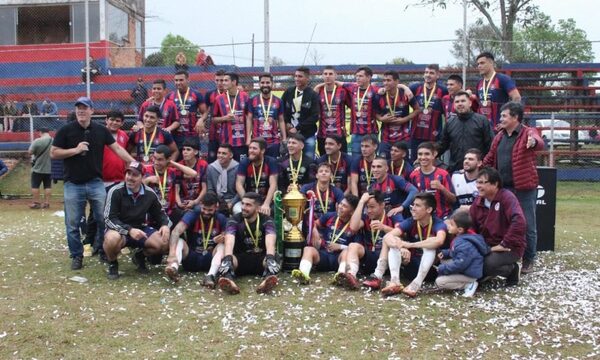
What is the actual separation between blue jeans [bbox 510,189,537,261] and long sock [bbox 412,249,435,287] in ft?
5.17

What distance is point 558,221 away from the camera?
13195mm

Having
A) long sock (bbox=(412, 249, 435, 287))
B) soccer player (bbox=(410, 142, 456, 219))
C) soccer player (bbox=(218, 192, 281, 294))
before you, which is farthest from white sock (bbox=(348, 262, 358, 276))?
soccer player (bbox=(410, 142, 456, 219))

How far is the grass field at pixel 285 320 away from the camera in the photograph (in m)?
5.46

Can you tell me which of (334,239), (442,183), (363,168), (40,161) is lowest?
(334,239)

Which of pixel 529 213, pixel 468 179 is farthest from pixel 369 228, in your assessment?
pixel 529 213

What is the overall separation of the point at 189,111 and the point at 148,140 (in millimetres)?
1220

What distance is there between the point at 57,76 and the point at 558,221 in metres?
17.1

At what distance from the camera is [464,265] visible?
22.6ft

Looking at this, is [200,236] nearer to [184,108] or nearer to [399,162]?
[399,162]

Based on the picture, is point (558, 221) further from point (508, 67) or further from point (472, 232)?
point (508, 67)

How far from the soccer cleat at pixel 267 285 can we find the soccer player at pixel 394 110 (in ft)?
11.7

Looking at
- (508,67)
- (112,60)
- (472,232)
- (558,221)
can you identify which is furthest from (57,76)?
(472,232)

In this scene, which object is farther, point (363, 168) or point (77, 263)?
point (363, 168)

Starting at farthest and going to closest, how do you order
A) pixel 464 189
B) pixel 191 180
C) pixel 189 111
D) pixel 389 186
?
pixel 189 111
pixel 191 180
pixel 389 186
pixel 464 189
